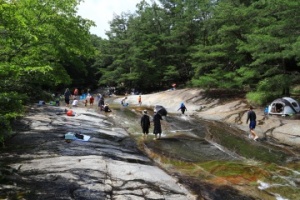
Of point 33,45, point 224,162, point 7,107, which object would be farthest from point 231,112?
point 7,107

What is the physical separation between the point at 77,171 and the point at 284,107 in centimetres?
1869

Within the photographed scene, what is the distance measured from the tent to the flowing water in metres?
4.29

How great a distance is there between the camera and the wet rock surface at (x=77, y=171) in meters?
8.63

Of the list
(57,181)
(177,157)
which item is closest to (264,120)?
(177,157)

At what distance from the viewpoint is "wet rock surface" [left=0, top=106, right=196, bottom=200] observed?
863 centimetres

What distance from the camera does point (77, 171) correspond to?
33.5 ft

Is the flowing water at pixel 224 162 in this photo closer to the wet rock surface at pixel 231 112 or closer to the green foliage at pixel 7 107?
the wet rock surface at pixel 231 112

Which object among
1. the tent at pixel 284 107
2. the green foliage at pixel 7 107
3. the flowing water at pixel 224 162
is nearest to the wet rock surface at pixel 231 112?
the tent at pixel 284 107

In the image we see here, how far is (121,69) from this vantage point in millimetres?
60312

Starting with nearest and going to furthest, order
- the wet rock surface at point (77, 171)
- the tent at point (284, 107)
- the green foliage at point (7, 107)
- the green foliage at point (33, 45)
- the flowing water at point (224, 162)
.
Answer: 1. the green foliage at point (7, 107)
2. the wet rock surface at point (77, 171)
3. the green foliage at point (33, 45)
4. the flowing water at point (224, 162)
5. the tent at point (284, 107)

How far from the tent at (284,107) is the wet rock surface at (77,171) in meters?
13.5

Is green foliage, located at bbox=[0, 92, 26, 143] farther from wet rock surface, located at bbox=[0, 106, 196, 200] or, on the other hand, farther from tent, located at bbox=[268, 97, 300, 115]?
tent, located at bbox=[268, 97, 300, 115]

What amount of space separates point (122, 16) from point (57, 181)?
64.8 m

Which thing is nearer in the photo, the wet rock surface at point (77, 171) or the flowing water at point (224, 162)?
the wet rock surface at point (77, 171)
